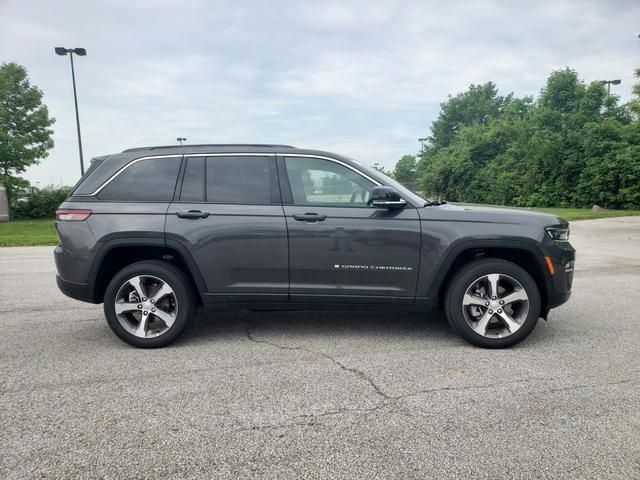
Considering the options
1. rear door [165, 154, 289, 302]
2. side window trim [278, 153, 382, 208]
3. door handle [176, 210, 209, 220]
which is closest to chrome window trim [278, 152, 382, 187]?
side window trim [278, 153, 382, 208]

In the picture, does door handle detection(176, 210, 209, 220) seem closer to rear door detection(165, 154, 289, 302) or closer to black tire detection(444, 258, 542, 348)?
rear door detection(165, 154, 289, 302)

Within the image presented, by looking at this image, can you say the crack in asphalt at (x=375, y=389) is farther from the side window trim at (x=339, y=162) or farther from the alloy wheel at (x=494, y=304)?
the side window trim at (x=339, y=162)

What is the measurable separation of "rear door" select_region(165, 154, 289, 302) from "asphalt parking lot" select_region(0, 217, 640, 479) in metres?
0.57

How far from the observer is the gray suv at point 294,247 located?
4246 millimetres

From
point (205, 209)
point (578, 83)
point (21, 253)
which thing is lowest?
point (21, 253)

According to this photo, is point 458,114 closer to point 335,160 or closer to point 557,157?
point 557,157

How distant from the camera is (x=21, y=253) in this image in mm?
11891

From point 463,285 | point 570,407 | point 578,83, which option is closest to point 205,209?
point 463,285

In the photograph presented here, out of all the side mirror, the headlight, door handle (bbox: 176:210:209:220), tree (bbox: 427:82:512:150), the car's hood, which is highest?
tree (bbox: 427:82:512:150)

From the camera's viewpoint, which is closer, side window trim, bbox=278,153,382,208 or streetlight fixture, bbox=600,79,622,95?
side window trim, bbox=278,153,382,208

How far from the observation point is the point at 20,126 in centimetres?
2480

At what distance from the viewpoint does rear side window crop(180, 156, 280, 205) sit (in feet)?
14.5

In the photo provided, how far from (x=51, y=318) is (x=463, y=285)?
14.7ft

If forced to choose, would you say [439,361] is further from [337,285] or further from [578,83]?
[578,83]
